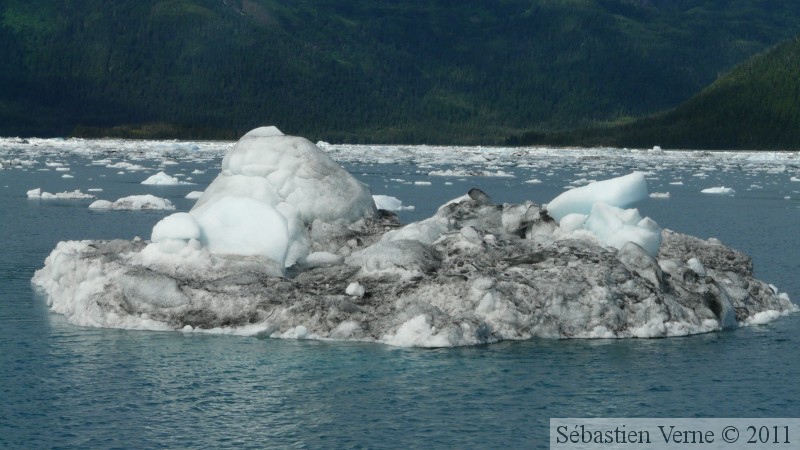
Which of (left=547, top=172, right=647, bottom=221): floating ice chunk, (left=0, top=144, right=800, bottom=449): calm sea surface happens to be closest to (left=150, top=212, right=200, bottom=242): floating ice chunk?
(left=0, top=144, right=800, bottom=449): calm sea surface

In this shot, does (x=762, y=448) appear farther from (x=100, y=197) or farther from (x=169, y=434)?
(x=100, y=197)

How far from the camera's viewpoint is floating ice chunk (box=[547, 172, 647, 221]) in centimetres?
2130

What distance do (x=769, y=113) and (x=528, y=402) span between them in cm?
17192

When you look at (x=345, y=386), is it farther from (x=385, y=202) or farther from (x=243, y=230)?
(x=385, y=202)

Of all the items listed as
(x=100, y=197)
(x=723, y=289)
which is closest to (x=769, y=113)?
(x=100, y=197)

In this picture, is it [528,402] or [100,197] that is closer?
[528,402]

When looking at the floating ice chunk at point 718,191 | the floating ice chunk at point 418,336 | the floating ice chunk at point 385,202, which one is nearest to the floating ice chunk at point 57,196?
the floating ice chunk at point 385,202

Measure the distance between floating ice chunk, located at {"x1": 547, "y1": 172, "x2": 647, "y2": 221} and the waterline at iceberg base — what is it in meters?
0.03

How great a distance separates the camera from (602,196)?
21.3 metres

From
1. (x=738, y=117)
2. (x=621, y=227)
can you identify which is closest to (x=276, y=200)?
(x=621, y=227)

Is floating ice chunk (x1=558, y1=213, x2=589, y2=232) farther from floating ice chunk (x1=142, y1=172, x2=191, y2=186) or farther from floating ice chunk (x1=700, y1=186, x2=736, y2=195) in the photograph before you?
floating ice chunk (x1=700, y1=186, x2=736, y2=195)

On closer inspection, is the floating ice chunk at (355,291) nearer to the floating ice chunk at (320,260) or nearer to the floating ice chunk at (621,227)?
the floating ice chunk at (320,260)

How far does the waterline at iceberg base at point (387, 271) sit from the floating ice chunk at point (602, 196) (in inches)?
1.1

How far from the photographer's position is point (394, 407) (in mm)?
14398
